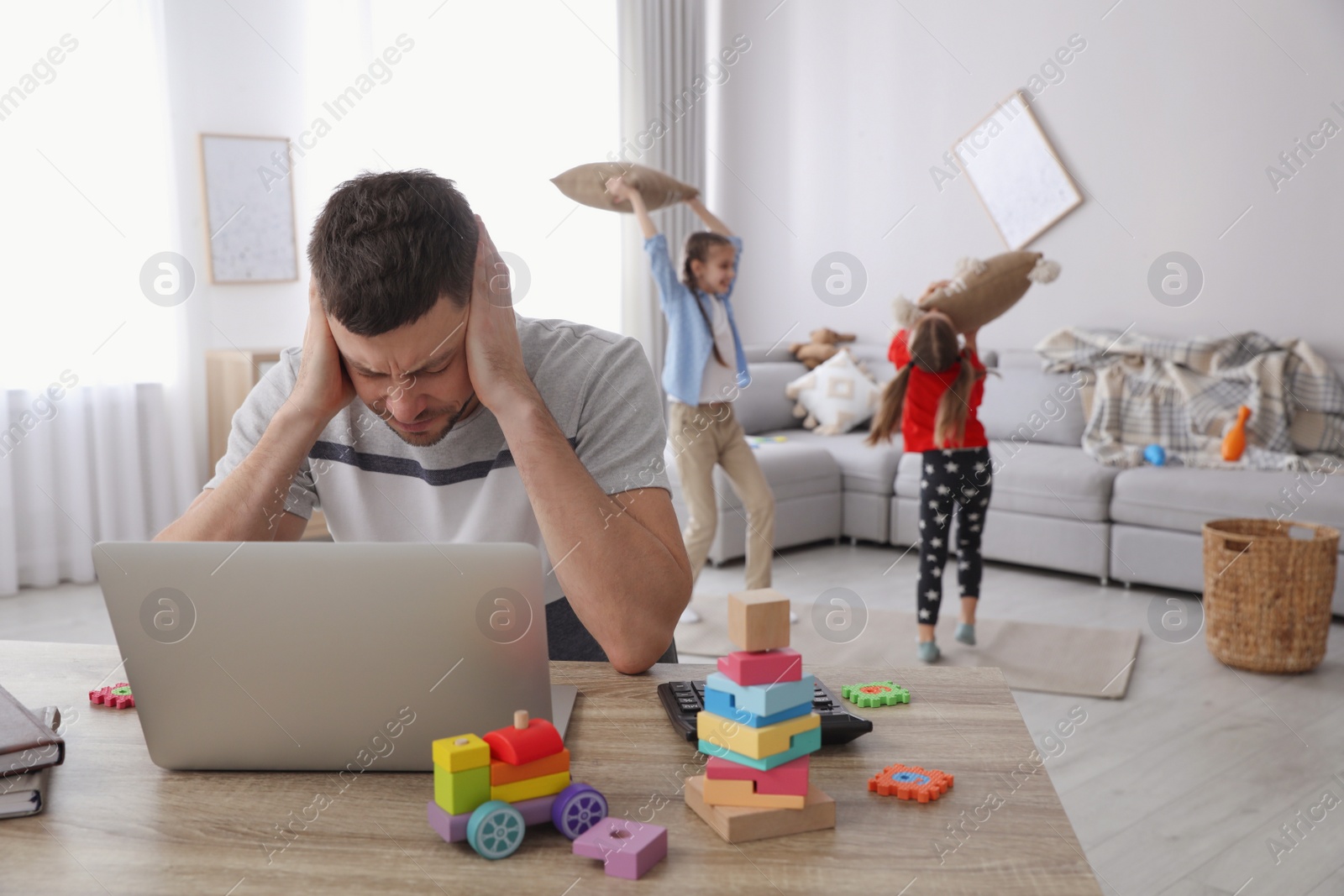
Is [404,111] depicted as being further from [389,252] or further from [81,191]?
[389,252]

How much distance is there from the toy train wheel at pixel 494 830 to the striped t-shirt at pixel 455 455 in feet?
1.94

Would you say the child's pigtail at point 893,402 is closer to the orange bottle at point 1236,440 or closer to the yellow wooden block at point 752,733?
the orange bottle at point 1236,440

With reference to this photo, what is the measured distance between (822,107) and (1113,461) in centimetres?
245

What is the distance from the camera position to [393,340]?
116 centimetres

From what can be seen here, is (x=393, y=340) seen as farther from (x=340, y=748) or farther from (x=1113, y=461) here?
(x=1113, y=461)

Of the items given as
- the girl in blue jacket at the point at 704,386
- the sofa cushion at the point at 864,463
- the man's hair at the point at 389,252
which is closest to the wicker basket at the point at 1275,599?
the girl in blue jacket at the point at 704,386

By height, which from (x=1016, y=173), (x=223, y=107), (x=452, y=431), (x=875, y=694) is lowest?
(x=875, y=694)

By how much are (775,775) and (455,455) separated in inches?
27.6

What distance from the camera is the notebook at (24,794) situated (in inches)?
32.6

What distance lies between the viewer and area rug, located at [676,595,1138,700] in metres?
2.84

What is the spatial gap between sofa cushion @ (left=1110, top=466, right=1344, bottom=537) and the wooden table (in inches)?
110

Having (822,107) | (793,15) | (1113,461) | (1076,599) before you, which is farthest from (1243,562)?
(793,15)

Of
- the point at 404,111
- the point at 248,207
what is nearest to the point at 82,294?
the point at 248,207

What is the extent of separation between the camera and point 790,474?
4.19m
